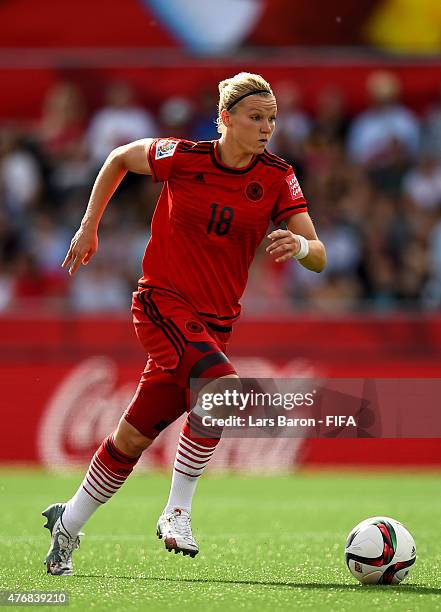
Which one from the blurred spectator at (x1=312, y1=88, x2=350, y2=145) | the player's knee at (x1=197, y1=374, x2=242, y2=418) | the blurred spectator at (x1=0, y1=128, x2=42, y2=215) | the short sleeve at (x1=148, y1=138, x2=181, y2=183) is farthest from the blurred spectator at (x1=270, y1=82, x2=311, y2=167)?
the player's knee at (x1=197, y1=374, x2=242, y2=418)

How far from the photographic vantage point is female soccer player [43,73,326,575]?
6277 millimetres

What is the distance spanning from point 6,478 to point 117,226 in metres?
3.70

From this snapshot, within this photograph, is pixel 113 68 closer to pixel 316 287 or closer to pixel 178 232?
pixel 316 287

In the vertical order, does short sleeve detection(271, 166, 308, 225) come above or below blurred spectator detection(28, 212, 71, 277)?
Answer: above

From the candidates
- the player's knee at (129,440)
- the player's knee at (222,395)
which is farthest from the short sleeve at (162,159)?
the player's knee at (129,440)

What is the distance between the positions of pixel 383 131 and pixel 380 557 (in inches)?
366

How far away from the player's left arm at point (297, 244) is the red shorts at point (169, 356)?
523 millimetres

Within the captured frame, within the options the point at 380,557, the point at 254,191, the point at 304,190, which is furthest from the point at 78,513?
the point at 304,190

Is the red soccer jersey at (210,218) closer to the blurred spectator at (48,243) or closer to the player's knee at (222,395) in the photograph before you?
the player's knee at (222,395)

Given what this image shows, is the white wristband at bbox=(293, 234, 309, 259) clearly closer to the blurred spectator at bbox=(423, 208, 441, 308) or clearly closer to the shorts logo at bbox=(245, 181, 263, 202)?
the shorts logo at bbox=(245, 181, 263, 202)

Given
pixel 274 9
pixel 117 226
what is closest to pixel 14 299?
pixel 117 226

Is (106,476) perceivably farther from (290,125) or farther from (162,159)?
(290,125)

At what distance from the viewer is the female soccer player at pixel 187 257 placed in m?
6.28

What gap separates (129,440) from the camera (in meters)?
6.29
